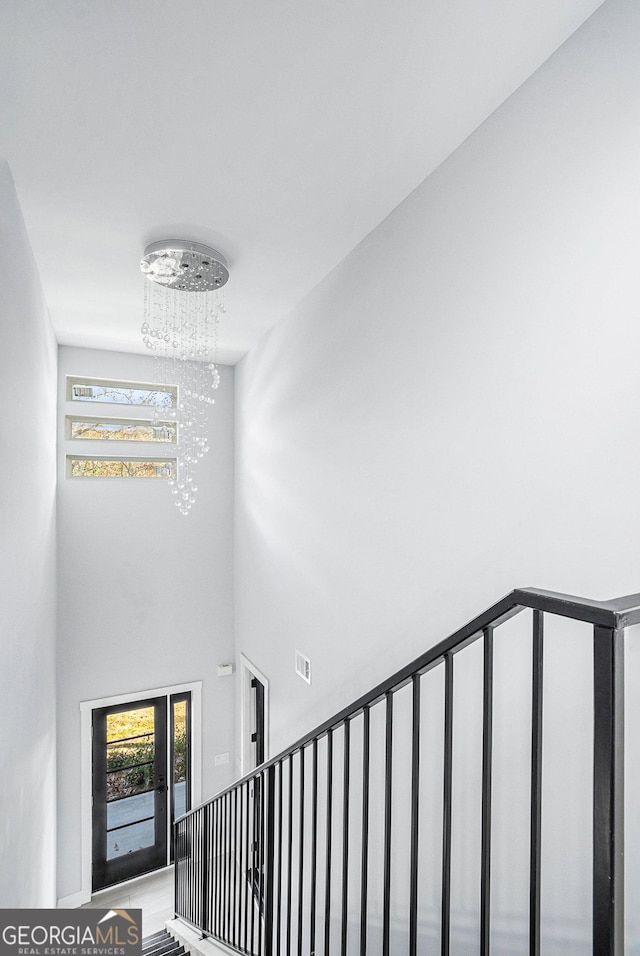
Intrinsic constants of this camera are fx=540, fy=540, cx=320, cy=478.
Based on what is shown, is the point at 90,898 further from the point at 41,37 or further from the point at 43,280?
the point at 41,37

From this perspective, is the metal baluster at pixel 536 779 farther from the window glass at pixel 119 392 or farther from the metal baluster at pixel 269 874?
the window glass at pixel 119 392

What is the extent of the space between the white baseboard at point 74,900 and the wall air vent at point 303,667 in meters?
3.44

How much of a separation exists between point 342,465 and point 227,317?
5.90ft

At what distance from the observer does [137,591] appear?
536 centimetres

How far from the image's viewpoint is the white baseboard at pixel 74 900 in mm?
4906

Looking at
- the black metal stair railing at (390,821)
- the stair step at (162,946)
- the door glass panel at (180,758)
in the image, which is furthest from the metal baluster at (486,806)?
the door glass panel at (180,758)

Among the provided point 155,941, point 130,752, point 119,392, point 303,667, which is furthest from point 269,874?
point 119,392

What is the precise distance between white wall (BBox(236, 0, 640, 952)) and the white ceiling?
167mm

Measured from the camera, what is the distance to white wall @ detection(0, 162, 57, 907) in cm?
231

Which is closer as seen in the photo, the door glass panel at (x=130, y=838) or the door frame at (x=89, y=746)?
the door frame at (x=89, y=746)

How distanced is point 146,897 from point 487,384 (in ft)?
19.1

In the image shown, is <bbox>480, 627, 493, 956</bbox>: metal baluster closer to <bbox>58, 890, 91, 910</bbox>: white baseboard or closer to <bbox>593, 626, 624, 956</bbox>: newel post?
<bbox>593, 626, 624, 956</bbox>: newel post

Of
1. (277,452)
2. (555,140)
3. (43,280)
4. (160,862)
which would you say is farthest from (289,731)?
(555,140)

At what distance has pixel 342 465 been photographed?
3.14 meters
